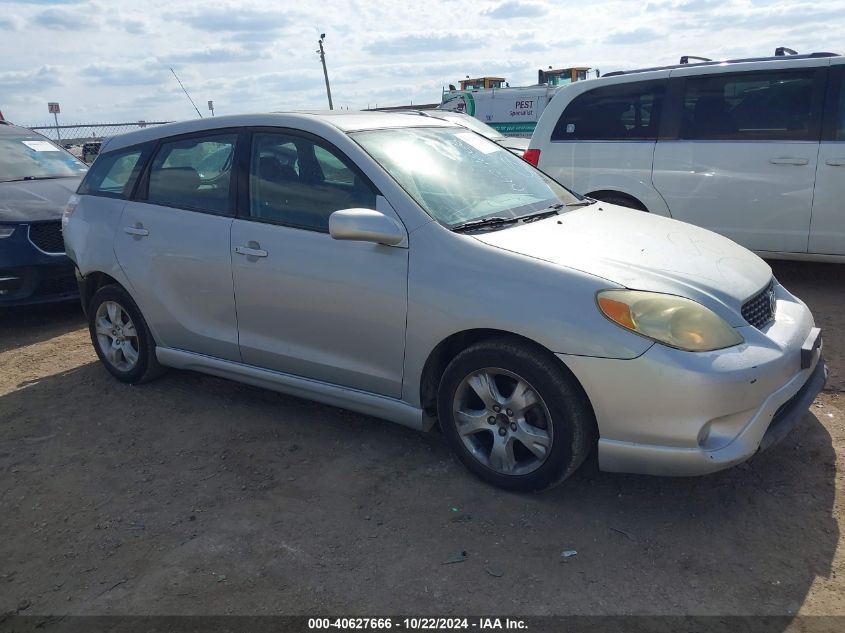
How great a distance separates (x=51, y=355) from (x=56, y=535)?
2994mm

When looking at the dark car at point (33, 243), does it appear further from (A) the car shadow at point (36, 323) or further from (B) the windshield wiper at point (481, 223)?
(B) the windshield wiper at point (481, 223)

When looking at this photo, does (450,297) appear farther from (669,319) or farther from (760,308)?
(760,308)

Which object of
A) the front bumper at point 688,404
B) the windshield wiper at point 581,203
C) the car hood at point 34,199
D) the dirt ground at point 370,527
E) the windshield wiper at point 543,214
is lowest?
the dirt ground at point 370,527

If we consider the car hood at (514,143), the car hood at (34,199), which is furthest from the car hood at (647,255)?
the car hood at (514,143)

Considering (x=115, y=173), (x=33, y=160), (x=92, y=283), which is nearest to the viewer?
(x=115, y=173)

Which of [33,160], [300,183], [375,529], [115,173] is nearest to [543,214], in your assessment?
[300,183]

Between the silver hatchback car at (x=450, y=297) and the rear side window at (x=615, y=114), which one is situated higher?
the rear side window at (x=615, y=114)

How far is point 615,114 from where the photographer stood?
6.87 m

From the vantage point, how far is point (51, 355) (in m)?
5.92

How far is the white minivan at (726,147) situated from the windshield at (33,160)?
16.8ft

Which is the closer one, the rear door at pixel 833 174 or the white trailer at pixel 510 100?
the rear door at pixel 833 174

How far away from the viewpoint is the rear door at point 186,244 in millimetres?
4207

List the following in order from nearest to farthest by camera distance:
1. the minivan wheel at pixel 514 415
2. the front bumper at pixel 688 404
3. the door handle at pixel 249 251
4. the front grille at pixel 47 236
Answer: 1. the front bumper at pixel 688 404
2. the minivan wheel at pixel 514 415
3. the door handle at pixel 249 251
4. the front grille at pixel 47 236

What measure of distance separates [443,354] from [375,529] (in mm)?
854
